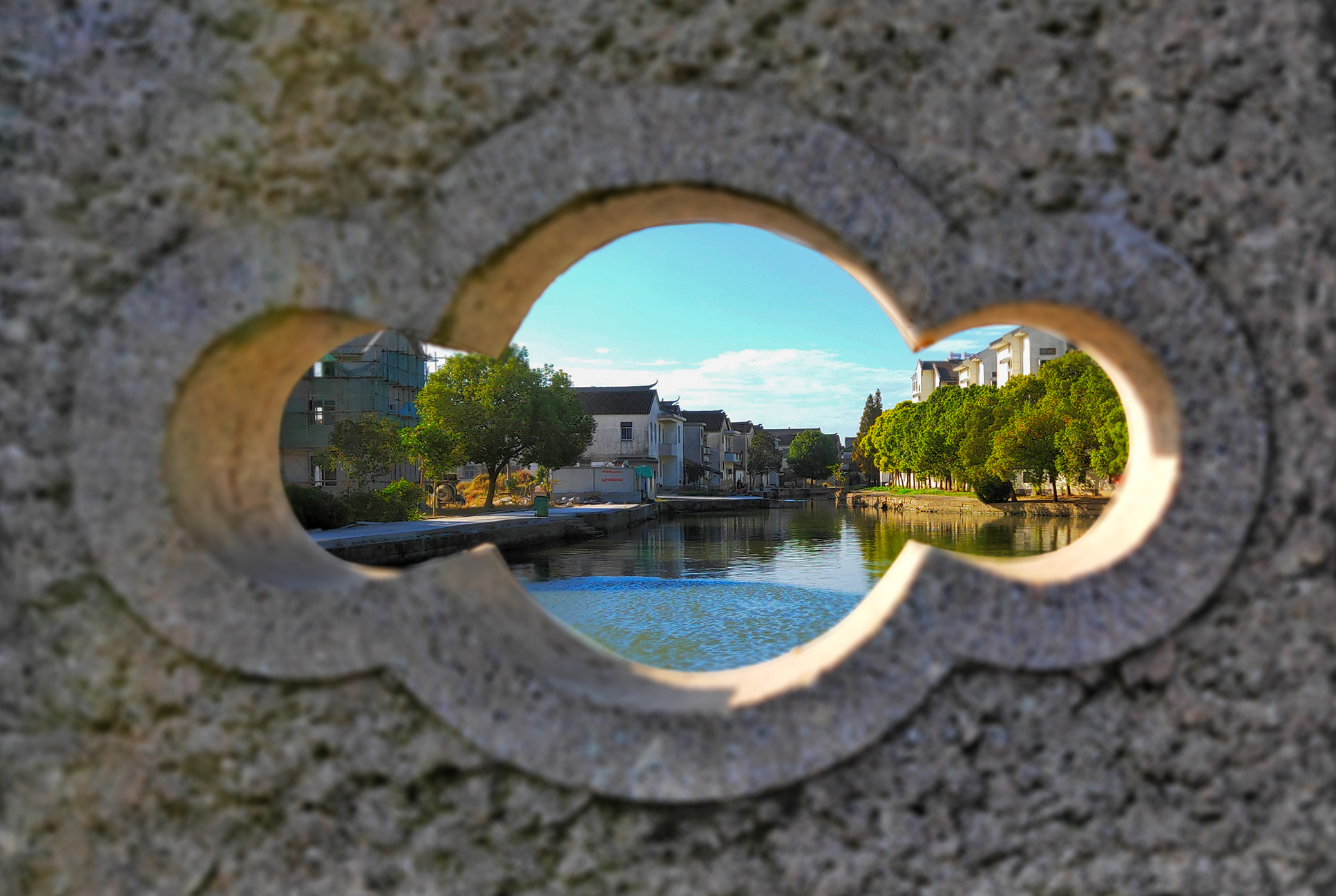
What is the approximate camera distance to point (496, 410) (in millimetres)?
30000

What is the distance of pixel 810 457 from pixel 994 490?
190ft

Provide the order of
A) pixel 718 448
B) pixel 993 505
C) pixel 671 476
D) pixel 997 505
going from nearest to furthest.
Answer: pixel 997 505 → pixel 993 505 → pixel 671 476 → pixel 718 448

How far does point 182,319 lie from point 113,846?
47.4 inches

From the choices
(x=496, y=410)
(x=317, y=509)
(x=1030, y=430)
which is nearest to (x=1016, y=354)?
(x=1030, y=430)

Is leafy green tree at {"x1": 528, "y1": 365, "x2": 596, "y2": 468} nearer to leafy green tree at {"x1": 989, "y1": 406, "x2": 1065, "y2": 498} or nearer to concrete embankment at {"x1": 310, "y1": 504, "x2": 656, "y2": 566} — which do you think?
concrete embankment at {"x1": 310, "y1": 504, "x2": 656, "y2": 566}

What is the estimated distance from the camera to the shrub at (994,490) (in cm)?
3375

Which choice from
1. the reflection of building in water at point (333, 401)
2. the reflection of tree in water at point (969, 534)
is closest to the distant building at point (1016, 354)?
the reflection of tree in water at point (969, 534)

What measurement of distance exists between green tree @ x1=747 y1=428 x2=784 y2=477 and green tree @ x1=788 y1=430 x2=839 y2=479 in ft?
7.28

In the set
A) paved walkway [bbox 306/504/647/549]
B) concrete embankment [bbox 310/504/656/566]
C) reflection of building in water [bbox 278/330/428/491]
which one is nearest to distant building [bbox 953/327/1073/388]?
concrete embankment [bbox 310/504/656/566]

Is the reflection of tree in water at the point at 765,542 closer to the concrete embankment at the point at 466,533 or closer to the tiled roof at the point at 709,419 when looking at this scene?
the concrete embankment at the point at 466,533

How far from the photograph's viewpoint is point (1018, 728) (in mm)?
1716

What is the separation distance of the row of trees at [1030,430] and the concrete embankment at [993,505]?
88cm

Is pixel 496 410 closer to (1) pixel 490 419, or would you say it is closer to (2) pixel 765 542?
(1) pixel 490 419

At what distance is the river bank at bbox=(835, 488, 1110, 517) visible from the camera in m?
29.6
